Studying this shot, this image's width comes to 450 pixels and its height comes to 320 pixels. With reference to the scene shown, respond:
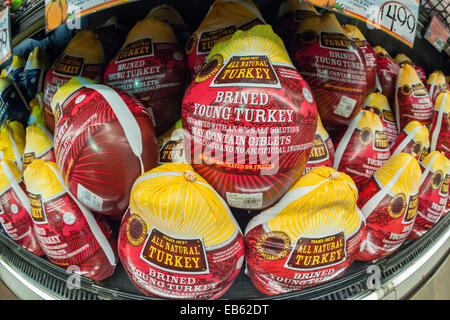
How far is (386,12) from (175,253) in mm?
716

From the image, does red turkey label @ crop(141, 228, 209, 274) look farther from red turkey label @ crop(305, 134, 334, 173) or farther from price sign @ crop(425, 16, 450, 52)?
price sign @ crop(425, 16, 450, 52)

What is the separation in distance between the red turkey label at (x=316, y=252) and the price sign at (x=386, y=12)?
0.49 m

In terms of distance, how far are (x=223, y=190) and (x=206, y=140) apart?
0.12 m

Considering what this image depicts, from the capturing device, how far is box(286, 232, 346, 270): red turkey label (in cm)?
72

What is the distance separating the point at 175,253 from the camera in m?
0.67

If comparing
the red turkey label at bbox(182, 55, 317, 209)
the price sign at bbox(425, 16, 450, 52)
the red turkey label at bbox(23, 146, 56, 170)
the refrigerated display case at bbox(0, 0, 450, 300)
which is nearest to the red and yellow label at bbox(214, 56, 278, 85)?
the red turkey label at bbox(182, 55, 317, 209)

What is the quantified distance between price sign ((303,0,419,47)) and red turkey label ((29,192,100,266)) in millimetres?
741

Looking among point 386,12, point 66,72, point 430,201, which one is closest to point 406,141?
point 430,201

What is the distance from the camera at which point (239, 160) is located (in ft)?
2.23

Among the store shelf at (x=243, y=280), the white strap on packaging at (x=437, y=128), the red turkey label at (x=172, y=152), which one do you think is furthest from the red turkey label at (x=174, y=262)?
the white strap on packaging at (x=437, y=128)

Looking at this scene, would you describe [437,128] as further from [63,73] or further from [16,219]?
[16,219]

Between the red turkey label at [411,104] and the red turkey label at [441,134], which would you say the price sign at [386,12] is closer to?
the red turkey label at [411,104]

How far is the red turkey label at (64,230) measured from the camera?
81 centimetres
